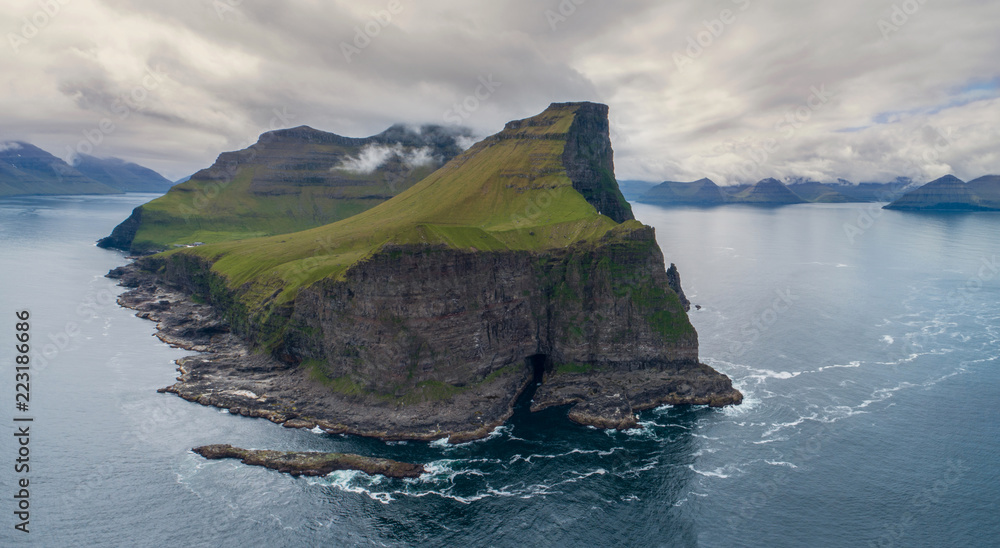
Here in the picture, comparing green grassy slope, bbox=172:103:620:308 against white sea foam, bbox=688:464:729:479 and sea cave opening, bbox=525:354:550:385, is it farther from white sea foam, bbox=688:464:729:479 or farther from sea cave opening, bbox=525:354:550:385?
white sea foam, bbox=688:464:729:479

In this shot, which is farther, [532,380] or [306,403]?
[532,380]

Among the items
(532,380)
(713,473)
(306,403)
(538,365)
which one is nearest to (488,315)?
(532,380)

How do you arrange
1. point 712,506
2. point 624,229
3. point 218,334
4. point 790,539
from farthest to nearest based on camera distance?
point 218,334, point 624,229, point 712,506, point 790,539

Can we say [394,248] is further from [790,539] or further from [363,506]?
[790,539]

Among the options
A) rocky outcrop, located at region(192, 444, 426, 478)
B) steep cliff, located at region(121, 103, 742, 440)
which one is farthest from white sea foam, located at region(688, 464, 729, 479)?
rocky outcrop, located at region(192, 444, 426, 478)

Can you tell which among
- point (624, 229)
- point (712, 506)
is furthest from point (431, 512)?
point (624, 229)

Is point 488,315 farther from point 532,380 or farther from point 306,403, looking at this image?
point 306,403

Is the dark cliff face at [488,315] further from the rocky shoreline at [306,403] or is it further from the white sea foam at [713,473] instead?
the white sea foam at [713,473]
